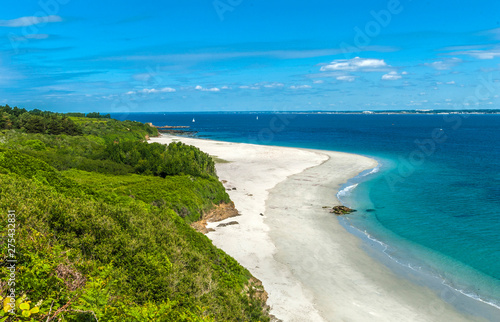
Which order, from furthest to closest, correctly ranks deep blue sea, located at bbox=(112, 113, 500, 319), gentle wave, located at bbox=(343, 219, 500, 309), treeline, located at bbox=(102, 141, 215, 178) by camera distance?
1. treeline, located at bbox=(102, 141, 215, 178)
2. deep blue sea, located at bbox=(112, 113, 500, 319)
3. gentle wave, located at bbox=(343, 219, 500, 309)

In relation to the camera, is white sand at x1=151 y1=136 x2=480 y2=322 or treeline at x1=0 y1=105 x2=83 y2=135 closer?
white sand at x1=151 y1=136 x2=480 y2=322

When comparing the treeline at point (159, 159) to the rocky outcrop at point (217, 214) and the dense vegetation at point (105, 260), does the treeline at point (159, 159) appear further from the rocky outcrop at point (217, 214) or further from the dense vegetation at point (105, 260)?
the dense vegetation at point (105, 260)

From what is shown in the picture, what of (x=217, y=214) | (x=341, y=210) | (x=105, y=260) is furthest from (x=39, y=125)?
(x=105, y=260)

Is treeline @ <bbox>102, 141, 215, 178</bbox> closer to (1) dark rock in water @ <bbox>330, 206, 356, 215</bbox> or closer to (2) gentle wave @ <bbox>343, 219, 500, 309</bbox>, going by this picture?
(1) dark rock in water @ <bbox>330, 206, 356, 215</bbox>

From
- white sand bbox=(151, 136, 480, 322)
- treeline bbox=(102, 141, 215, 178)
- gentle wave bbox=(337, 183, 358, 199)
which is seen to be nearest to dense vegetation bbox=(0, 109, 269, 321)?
white sand bbox=(151, 136, 480, 322)

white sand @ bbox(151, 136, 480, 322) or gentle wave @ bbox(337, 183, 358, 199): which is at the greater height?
gentle wave @ bbox(337, 183, 358, 199)

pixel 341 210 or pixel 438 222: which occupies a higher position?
pixel 341 210

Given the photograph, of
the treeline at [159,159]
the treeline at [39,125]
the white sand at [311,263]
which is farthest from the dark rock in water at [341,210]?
the treeline at [39,125]

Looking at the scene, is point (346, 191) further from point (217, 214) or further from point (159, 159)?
point (159, 159)
